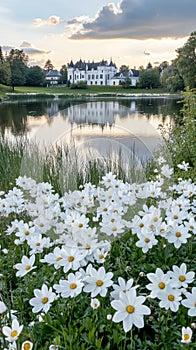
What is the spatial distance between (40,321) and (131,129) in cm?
493

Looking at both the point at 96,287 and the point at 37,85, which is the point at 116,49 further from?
the point at 37,85

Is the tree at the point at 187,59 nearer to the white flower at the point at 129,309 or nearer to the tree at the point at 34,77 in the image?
the white flower at the point at 129,309

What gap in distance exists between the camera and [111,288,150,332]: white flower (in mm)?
946

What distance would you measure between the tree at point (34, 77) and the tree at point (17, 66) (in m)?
0.94

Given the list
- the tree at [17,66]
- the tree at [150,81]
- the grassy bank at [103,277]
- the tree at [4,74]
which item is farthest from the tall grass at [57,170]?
the tree at [17,66]

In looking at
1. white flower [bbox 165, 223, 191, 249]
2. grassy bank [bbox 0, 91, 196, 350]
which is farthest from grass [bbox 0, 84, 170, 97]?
white flower [bbox 165, 223, 191, 249]

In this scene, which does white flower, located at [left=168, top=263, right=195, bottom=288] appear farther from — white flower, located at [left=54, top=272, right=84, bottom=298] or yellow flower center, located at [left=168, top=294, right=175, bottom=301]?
white flower, located at [left=54, top=272, right=84, bottom=298]

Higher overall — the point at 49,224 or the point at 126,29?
the point at 126,29

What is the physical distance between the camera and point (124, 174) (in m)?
4.51

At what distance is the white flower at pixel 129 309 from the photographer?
0.95m

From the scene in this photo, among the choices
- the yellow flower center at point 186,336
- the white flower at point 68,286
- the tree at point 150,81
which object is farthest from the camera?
the tree at point 150,81

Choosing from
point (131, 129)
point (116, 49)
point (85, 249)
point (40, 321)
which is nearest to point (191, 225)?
point (85, 249)

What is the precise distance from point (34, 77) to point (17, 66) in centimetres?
302

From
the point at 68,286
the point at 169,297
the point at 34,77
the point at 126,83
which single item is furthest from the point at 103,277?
the point at 34,77
